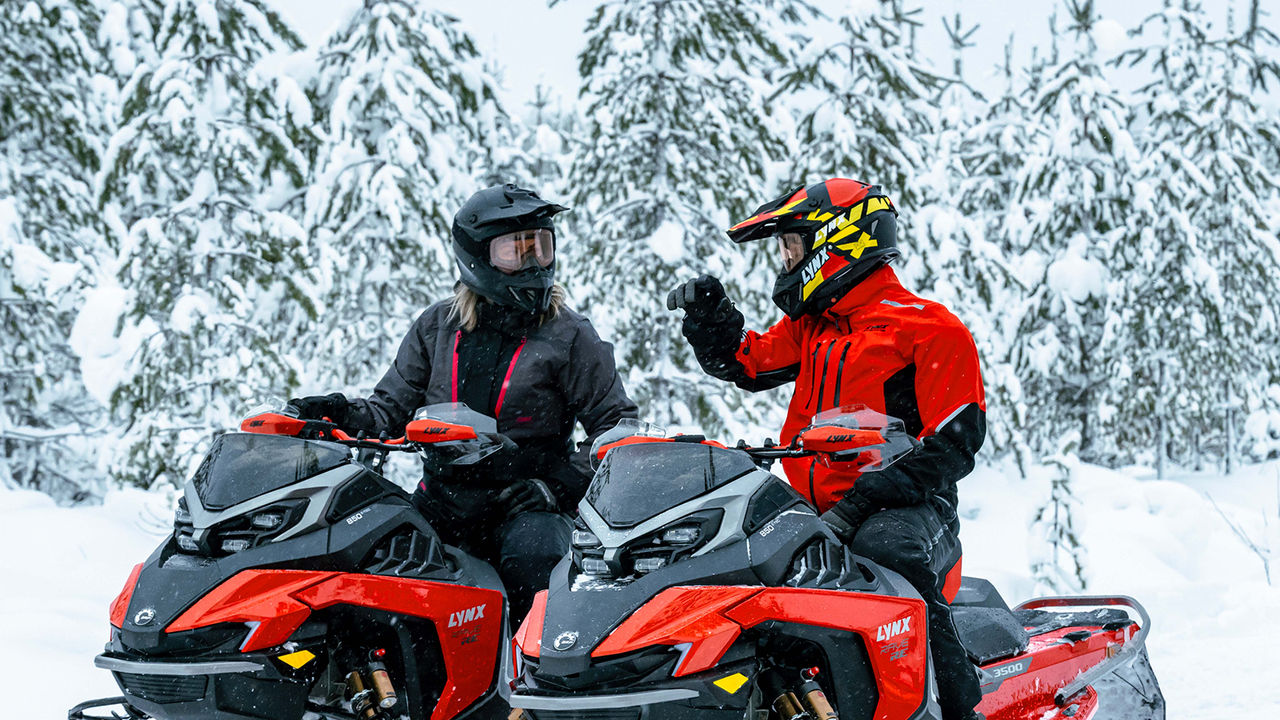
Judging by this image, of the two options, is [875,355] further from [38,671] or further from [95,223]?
[95,223]

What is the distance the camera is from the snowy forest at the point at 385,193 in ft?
30.3

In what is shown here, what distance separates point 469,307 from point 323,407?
0.70 meters

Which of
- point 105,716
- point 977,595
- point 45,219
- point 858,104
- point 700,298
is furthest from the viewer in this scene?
point 45,219

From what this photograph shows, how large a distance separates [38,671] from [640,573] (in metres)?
3.70

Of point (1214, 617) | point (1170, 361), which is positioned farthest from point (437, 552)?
point (1170, 361)

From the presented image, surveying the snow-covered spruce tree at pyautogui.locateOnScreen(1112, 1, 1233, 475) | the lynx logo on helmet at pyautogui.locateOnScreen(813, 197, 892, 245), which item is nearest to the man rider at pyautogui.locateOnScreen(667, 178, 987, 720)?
the lynx logo on helmet at pyautogui.locateOnScreen(813, 197, 892, 245)

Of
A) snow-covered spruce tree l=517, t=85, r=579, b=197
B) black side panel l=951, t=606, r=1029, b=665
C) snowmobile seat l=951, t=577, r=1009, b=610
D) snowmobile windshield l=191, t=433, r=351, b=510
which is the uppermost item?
snow-covered spruce tree l=517, t=85, r=579, b=197

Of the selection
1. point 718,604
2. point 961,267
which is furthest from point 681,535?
point 961,267

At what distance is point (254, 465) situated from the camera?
3.58 m

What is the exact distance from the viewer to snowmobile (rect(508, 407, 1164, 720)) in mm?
2680

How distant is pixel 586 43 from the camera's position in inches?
382

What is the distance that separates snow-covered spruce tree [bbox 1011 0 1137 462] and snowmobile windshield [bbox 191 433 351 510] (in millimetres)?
14036

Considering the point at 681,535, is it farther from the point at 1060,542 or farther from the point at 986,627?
the point at 1060,542

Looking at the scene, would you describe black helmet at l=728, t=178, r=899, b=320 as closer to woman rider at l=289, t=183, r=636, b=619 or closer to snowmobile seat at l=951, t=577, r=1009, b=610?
woman rider at l=289, t=183, r=636, b=619
